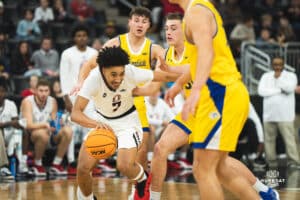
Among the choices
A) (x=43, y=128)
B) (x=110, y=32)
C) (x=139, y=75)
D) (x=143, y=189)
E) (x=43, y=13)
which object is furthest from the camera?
(x=43, y=13)

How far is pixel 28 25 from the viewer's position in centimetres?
1664

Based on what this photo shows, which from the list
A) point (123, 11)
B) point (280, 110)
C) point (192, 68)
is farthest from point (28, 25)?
point (192, 68)

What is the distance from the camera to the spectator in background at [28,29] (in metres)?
16.5

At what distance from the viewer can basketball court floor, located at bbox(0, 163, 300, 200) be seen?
1044 cm

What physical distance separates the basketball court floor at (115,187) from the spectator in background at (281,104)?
762mm

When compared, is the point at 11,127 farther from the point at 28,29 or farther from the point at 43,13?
the point at 43,13

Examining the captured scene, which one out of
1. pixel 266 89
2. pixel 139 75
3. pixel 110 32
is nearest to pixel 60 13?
pixel 110 32

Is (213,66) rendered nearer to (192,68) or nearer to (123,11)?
(192,68)

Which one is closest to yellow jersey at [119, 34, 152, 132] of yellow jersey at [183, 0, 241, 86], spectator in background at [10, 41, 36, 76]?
yellow jersey at [183, 0, 241, 86]

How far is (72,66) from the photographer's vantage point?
43.7ft

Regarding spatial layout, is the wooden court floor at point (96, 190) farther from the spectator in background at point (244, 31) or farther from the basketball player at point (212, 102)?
the spectator in background at point (244, 31)

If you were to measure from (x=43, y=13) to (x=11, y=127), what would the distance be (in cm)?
480

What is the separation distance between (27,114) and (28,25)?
377 cm

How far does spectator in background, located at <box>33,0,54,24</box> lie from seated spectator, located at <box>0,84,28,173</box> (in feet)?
13.7
